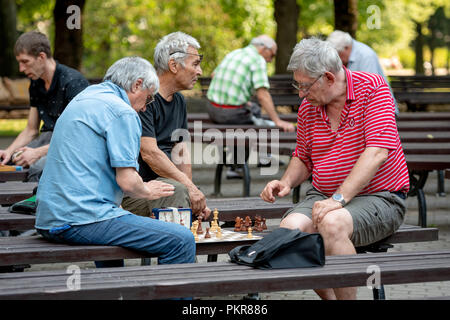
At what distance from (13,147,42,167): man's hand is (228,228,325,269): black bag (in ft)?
11.0

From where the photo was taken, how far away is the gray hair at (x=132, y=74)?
14.3 feet

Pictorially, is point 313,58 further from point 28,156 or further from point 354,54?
point 354,54

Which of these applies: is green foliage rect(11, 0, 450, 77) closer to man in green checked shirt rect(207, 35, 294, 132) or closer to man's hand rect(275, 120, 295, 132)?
man in green checked shirt rect(207, 35, 294, 132)

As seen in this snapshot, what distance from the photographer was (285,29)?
1962 cm

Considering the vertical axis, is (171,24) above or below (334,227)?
above

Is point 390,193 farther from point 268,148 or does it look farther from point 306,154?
point 268,148

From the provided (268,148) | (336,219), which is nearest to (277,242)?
(336,219)

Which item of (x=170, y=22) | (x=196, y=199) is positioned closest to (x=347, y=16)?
(x=196, y=199)

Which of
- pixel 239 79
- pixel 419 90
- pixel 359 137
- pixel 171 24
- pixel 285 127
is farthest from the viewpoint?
pixel 171 24

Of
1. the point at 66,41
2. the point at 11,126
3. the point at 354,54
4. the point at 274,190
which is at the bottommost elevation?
the point at 11,126

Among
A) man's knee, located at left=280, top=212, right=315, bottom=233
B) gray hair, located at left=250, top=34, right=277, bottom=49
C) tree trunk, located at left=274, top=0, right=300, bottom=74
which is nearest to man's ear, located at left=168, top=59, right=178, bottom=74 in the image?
man's knee, located at left=280, top=212, right=315, bottom=233

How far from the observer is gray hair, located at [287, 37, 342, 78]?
457 centimetres

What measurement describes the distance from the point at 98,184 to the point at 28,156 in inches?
112

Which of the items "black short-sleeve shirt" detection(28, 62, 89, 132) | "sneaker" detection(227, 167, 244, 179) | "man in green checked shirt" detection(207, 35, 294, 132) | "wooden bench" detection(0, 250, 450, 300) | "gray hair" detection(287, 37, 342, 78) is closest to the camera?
"wooden bench" detection(0, 250, 450, 300)
